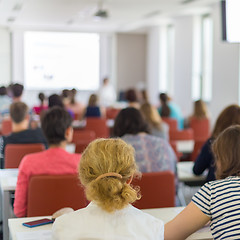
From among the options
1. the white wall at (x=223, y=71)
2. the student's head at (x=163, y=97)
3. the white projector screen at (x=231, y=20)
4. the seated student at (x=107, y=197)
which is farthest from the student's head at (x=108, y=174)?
the white wall at (x=223, y=71)

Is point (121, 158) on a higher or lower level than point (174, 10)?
lower

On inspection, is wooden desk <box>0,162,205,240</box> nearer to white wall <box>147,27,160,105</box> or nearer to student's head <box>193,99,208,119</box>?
student's head <box>193,99,208,119</box>

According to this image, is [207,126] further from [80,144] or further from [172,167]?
[172,167]

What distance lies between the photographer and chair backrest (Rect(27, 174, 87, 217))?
2613 mm

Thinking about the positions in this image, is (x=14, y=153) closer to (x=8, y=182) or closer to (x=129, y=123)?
(x=8, y=182)

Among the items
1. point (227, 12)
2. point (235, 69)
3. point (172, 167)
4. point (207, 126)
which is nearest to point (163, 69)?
point (235, 69)

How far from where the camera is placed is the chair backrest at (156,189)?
8.82 ft

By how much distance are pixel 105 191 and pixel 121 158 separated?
0.13m

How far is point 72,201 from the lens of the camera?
Answer: 2705 millimetres

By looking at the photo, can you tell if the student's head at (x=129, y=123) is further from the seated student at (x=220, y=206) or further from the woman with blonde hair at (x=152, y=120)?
the seated student at (x=220, y=206)

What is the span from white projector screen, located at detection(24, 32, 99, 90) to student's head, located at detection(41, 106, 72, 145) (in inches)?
411

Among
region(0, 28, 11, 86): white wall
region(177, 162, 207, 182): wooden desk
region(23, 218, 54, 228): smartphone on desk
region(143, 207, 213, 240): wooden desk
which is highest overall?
region(0, 28, 11, 86): white wall

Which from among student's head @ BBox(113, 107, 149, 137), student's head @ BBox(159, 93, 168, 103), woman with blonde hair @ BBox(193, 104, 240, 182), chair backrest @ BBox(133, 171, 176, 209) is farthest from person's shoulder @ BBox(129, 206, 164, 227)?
student's head @ BBox(159, 93, 168, 103)

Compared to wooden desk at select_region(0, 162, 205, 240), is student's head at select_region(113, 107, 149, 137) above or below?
above
